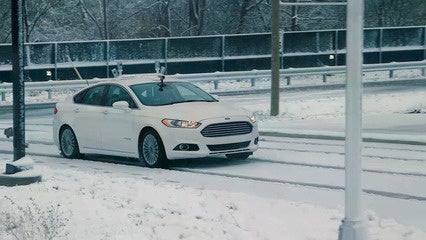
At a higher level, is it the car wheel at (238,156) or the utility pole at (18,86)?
the utility pole at (18,86)

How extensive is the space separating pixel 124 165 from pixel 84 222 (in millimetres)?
7017

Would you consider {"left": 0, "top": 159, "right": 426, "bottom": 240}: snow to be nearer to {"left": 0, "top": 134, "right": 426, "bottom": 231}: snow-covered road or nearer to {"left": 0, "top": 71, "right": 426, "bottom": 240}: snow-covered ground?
{"left": 0, "top": 71, "right": 426, "bottom": 240}: snow-covered ground

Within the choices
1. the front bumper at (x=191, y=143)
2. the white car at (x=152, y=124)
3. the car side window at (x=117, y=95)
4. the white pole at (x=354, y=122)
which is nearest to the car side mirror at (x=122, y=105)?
the white car at (x=152, y=124)

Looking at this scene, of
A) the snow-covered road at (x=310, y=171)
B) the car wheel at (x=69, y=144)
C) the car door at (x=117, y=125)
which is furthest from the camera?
the car wheel at (x=69, y=144)

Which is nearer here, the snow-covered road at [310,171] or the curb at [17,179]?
the curb at [17,179]

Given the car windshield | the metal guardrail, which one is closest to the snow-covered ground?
the car windshield

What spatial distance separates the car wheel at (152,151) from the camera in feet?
50.2

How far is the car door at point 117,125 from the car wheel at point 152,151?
226 mm

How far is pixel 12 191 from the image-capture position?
1068cm

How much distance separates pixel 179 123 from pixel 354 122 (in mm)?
7294

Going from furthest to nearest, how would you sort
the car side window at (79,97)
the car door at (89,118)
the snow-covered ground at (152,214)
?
the car side window at (79,97), the car door at (89,118), the snow-covered ground at (152,214)

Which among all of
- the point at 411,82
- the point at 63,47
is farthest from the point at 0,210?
the point at 411,82

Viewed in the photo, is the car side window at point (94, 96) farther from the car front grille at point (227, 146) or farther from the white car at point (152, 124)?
the car front grille at point (227, 146)

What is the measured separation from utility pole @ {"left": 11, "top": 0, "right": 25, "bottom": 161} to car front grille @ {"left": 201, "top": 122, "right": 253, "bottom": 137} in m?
3.84
